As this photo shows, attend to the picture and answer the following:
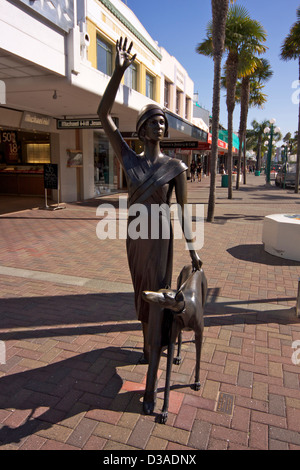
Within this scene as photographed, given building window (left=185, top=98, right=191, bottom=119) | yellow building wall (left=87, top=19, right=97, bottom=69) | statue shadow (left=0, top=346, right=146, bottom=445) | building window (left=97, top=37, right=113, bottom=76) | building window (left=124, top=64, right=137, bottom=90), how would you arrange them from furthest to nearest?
building window (left=185, top=98, right=191, bottom=119) < building window (left=124, top=64, right=137, bottom=90) < building window (left=97, top=37, right=113, bottom=76) < yellow building wall (left=87, top=19, right=97, bottom=69) < statue shadow (left=0, top=346, right=146, bottom=445)

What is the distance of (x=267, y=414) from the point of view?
2.61m

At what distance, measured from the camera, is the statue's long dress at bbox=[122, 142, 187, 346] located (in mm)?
2551

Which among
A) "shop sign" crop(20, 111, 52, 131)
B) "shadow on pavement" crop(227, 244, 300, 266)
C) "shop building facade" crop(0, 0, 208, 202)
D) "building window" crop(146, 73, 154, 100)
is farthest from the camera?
"building window" crop(146, 73, 154, 100)

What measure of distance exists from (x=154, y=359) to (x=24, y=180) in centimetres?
1575

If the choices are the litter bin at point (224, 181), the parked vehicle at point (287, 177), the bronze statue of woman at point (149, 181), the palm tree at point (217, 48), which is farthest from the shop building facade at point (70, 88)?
the parked vehicle at point (287, 177)

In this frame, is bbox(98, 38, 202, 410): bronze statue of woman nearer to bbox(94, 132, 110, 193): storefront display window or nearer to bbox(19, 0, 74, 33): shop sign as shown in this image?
bbox(19, 0, 74, 33): shop sign

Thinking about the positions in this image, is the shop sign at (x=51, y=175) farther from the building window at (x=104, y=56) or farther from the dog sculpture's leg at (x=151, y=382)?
the dog sculpture's leg at (x=151, y=382)

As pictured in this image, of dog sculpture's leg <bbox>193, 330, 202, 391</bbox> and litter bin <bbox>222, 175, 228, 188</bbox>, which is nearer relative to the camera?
dog sculpture's leg <bbox>193, 330, 202, 391</bbox>

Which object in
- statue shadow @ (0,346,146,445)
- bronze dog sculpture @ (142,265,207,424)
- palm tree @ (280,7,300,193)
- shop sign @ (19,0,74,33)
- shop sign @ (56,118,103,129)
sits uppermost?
palm tree @ (280,7,300,193)

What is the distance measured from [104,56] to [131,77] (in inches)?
110

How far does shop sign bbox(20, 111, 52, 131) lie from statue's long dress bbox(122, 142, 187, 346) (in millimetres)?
10796

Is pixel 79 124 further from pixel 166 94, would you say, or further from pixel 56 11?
pixel 166 94

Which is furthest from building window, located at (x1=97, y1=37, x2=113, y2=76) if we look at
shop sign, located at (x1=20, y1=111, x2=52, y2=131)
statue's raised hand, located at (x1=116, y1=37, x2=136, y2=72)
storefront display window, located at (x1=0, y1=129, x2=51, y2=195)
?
statue's raised hand, located at (x1=116, y1=37, x2=136, y2=72)

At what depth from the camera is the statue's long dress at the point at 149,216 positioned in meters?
2.55
